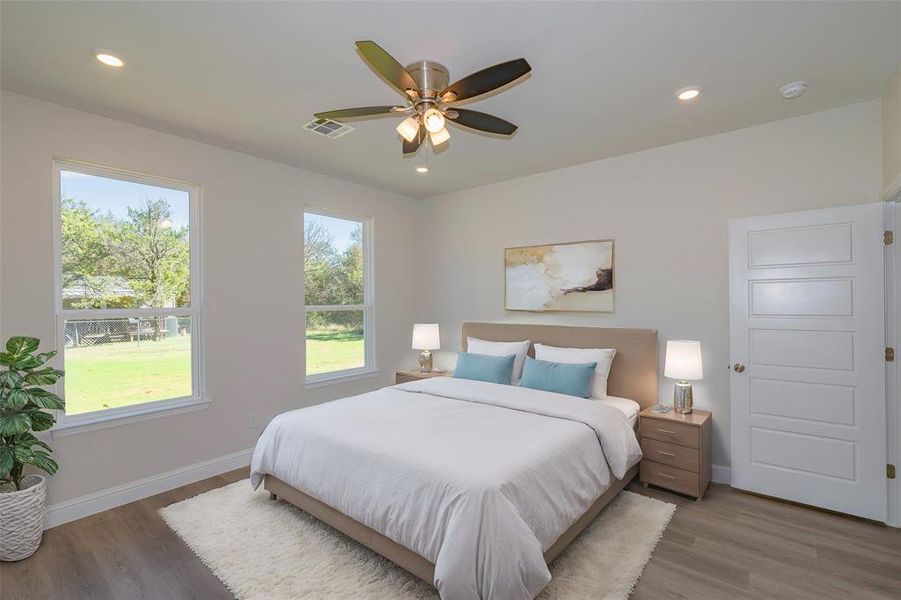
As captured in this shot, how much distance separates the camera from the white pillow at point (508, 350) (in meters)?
4.08

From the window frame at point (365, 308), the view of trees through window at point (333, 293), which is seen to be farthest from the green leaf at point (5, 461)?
the window frame at point (365, 308)

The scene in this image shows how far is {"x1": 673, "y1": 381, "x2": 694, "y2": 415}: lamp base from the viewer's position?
3285 millimetres

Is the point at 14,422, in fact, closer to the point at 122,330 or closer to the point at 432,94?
the point at 122,330

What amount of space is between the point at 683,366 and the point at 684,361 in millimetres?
39

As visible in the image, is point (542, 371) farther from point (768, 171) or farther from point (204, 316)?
point (204, 316)

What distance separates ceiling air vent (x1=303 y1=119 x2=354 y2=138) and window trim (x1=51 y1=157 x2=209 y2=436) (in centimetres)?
118

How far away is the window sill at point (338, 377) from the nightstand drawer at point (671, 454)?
9.68ft

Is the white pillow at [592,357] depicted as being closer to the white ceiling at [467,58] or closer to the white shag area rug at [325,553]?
the white shag area rug at [325,553]

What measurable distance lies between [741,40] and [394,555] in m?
3.17

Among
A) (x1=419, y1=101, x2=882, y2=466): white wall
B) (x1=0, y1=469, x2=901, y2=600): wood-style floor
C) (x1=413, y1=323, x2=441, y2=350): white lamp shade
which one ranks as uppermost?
(x1=419, y1=101, x2=882, y2=466): white wall

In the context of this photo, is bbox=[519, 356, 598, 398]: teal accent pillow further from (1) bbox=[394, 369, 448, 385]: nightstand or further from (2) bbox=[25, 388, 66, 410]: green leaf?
(2) bbox=[25, 388, 66, 410]: green leaf

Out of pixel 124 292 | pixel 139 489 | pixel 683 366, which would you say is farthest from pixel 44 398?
pixel 683 366

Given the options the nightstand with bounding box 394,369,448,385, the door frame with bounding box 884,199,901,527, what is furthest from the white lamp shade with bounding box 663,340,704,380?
the nightstand with bounding box 394,369,448,385

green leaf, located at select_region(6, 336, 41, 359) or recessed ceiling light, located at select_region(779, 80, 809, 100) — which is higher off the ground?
recessed ceiling light, located at select_region(779, 80, 809, 100)
